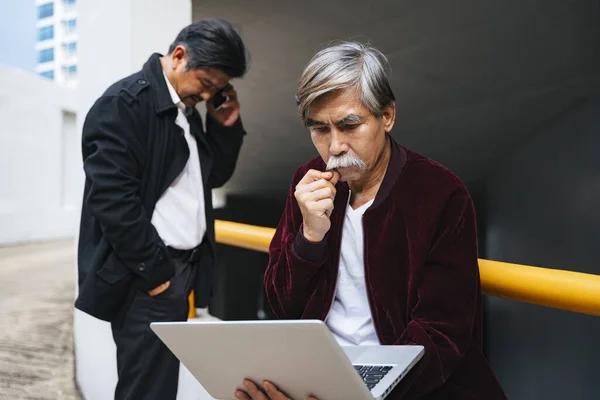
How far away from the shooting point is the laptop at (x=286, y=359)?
787mm

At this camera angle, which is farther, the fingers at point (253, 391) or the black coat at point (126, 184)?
the black coat at point (126, 184)

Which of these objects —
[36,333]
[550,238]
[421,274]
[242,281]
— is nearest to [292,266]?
[421,274]

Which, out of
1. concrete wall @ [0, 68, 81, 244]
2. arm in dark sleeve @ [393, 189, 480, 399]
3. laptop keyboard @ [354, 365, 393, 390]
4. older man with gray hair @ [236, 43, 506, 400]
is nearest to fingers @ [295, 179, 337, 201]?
older man with gray hair @ [236, 43, 506, 400]

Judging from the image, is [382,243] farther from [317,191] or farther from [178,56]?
[178,56]

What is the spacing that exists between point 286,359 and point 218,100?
1.17m

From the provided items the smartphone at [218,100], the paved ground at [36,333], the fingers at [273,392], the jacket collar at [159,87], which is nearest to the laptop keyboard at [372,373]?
the fingers at [273,392]

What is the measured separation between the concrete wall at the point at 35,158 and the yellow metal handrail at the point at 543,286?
30.1 ft

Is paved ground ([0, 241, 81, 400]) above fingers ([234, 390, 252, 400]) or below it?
below

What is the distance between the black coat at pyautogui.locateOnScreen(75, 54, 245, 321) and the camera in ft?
4.75

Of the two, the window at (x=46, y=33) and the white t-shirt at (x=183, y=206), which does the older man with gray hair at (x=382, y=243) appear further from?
the window at (x=46, y=33)

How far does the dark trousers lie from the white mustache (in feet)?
2.39

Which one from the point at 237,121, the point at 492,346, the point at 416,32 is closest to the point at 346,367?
the point at 237,121

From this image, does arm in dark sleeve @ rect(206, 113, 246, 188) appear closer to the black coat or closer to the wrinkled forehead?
the black coat

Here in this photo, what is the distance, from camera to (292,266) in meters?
1.14
